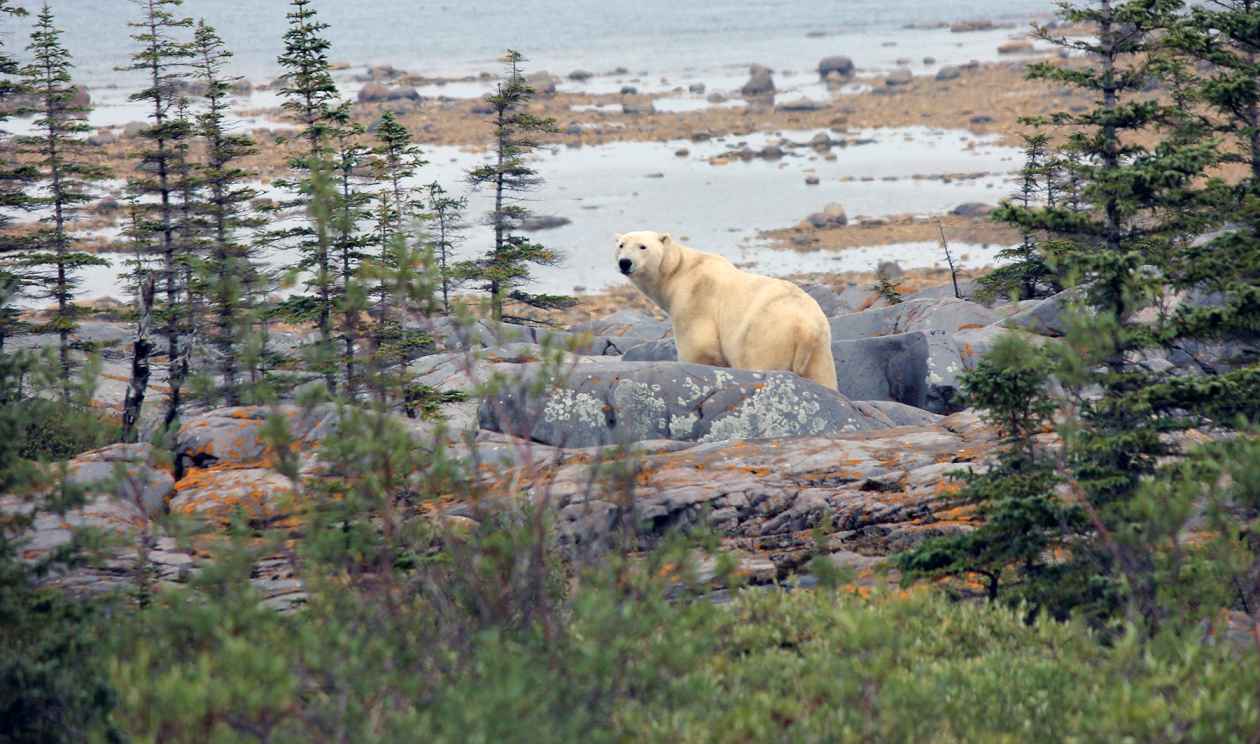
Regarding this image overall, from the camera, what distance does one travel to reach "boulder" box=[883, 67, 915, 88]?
246 ft

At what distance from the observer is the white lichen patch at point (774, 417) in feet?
45.9

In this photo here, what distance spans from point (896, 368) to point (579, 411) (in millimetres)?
5846

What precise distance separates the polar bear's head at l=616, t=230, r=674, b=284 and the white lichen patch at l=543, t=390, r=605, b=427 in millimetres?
2915

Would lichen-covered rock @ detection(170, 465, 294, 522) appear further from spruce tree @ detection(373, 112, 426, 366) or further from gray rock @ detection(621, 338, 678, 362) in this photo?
gray rock @ detection(621, 338, 678, 362)

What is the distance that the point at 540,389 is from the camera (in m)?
7.16

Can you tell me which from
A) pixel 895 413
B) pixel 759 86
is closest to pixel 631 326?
pixel 895 413

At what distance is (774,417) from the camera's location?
46.2 ft

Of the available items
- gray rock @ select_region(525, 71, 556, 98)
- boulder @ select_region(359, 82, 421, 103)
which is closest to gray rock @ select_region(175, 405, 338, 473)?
boulder @ select_region(359, 82, 421, 103)

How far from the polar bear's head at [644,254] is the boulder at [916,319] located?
5.68 meters

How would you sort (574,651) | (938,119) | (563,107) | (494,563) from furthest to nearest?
1. (563,107)
2. (938,119)
3. (494,563)
4. (574,651)

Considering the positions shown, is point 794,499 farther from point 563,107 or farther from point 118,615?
point 563,107

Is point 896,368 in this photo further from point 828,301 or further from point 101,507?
point 101,507

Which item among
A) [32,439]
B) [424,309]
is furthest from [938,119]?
[424,309]

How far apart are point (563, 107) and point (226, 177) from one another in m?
47.7
